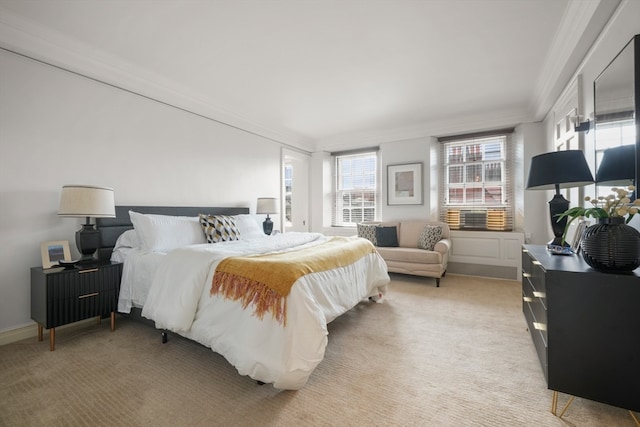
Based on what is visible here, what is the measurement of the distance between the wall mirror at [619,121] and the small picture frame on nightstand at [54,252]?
443cm

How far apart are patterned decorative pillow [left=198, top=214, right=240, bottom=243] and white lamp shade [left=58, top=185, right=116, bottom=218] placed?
3.12ft

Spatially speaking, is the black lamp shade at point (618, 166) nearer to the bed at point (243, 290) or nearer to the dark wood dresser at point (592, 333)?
the dark wood dresser at point (592, 333)

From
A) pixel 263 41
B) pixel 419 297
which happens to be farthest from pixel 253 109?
pixel 419 297

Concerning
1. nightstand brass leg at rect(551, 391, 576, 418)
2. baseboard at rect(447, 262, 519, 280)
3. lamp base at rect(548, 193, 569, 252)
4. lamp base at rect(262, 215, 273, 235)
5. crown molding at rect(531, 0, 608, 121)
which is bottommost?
nightstand brass leg at rect(551, 391, 576, 418)

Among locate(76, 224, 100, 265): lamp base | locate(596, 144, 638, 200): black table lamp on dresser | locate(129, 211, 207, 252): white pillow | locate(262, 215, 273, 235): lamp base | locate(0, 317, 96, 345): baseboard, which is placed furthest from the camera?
locate(262, 215, 273, 235): lamp base

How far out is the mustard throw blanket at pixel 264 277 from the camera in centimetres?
175

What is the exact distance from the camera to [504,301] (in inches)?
135

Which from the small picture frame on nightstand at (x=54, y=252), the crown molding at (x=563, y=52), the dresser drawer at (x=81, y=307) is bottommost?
the dresser drawer at (x=81, y=307)

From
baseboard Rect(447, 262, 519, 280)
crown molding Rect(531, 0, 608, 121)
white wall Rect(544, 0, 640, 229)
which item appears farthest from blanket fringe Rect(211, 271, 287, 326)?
baseboard Rect(447, 262, 519, 280)

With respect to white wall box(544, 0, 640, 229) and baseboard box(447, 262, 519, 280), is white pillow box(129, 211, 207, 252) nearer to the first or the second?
white wall box(544, 0, 640, 229)

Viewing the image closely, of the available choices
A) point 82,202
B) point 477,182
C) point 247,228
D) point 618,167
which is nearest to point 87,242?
point 82,202

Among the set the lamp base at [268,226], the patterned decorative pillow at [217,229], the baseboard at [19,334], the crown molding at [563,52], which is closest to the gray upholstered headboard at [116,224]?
the patterned decorative pillow at [217,229]

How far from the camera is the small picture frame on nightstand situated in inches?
95.8

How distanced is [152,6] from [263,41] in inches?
35.8
